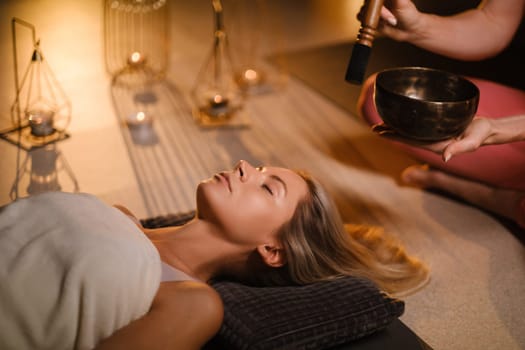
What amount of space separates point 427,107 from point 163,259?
32.5 inches

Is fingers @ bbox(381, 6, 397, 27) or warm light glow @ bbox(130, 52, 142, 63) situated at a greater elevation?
fingers @ bbox(381, 6, 397, 27)

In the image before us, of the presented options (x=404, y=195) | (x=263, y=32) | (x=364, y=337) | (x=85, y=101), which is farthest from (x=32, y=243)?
(x=263, y=32)

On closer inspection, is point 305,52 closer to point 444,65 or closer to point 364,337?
point 444,65

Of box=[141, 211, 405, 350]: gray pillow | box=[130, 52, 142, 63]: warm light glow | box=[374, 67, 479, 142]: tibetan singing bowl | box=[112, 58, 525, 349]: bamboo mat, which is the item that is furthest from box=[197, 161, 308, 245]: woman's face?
box=[130, 52, 142, 63]: warm light glow

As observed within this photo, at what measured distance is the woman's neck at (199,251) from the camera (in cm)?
160

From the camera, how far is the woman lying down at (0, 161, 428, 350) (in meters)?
1.29

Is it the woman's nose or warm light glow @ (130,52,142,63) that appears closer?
the woman's nose

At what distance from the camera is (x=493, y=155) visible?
88.9 inches

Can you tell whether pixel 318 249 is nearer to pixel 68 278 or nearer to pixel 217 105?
pixel 68 278

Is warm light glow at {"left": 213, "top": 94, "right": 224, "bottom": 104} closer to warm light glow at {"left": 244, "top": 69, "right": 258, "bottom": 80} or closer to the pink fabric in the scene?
warm light glow at {"left": 244, "top": 69, "right": 258, "bottom": 80}

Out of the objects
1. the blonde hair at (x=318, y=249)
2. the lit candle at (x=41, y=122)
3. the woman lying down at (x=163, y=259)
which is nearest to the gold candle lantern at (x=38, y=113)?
the lit candle at (x=41, y=122)

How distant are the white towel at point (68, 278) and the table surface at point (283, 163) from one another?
836mm

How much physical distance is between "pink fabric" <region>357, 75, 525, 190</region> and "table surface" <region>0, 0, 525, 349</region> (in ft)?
0.55

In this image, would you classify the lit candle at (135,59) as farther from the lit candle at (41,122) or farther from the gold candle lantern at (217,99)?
the lit candle at (41,122)
